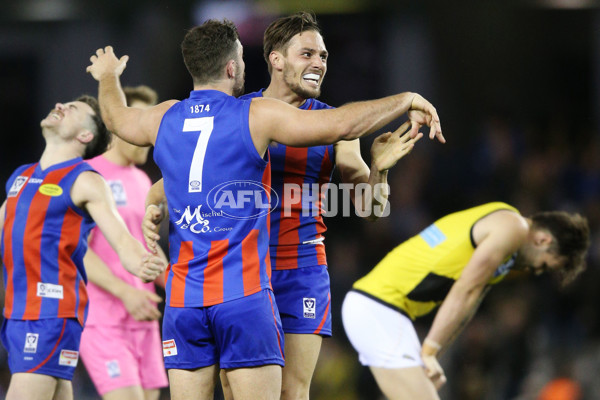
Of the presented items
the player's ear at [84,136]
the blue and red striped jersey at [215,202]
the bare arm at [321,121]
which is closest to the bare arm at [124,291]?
the player's ear at [84,136]

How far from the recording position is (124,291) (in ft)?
17.9

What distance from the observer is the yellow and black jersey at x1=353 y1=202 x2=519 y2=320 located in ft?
17.7

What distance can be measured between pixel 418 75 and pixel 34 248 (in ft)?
26.0

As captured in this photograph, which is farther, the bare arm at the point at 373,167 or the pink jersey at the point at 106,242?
the pink jersey at the point at 106,242

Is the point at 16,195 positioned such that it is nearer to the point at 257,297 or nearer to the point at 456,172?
the point at 257,297

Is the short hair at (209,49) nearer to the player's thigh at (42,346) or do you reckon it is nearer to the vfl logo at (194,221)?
the vfl logo at (194,221)

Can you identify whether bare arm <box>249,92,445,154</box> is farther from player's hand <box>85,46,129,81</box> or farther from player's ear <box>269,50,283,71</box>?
player's hand <box>85,46,129,81</box>

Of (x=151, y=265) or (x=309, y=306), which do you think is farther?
(x=309, y=306)

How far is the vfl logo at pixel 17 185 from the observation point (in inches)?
189

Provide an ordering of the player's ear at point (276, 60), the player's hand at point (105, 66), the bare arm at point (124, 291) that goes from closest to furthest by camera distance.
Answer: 1. the player's hand at point (105, 66)
2. the player's ear at point (276, 60)
3. the bare arm at point (124, 291)

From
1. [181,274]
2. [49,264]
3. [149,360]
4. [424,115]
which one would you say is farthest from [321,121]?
[149,360]

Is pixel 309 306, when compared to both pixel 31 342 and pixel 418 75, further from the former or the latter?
pixel 418 75

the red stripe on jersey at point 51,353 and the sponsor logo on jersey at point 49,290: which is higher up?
the sponsor logo on jersey at point 49,290

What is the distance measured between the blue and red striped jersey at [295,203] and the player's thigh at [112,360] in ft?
5.80
